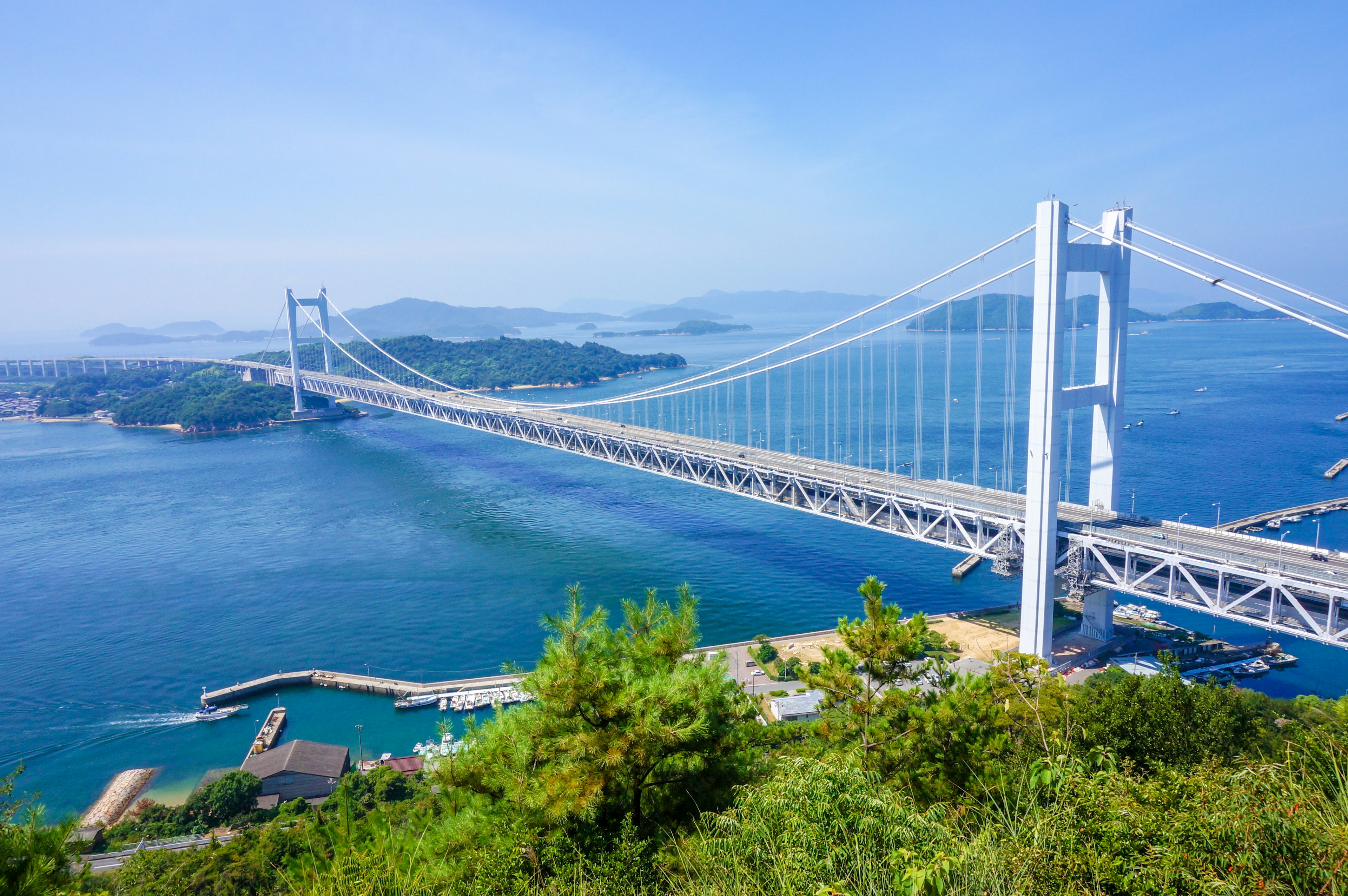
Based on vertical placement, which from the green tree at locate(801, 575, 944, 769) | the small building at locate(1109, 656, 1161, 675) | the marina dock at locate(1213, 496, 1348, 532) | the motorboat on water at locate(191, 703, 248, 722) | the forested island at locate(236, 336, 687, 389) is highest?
the forested island at locate(236, 336, 687, 389)

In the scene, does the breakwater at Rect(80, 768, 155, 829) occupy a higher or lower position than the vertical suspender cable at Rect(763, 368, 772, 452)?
lower

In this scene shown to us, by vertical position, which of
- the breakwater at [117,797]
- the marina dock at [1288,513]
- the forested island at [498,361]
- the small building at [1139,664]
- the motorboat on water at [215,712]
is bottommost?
the breakwater at [117,797]

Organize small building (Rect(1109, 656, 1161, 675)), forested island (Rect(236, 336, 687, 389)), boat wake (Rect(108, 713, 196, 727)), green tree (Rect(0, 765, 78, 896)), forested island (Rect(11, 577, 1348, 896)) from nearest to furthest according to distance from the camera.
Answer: forested island (Rect(11, 577, 1348, 896)) < green tree (Rect(0, 765, 78, 896)) < small building (Rect(1109, 656, 1161, 675)) < boat wake (Rect(108, 713, 196, 727)) < forested island (Rect(236, 336, 687, 389))

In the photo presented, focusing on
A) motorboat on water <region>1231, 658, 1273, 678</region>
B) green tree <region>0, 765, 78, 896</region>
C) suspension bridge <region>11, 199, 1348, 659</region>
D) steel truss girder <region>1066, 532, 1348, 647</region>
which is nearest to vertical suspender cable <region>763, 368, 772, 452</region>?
suspension bridge <region>11, 199, 1348, 659</region>

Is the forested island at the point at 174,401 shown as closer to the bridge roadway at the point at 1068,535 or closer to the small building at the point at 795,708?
the bridge roadway at the point at 1068,535

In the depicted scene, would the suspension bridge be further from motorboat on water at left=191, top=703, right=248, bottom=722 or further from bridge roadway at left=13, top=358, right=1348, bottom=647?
motorboat on water at left=191, top=703, right=248, bottom=722

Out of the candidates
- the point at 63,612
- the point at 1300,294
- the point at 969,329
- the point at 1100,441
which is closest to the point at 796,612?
the point at 1100,441

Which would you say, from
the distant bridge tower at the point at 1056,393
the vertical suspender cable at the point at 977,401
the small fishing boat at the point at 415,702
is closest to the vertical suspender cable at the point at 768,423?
the vertical suspender cable at the point at 977,401
